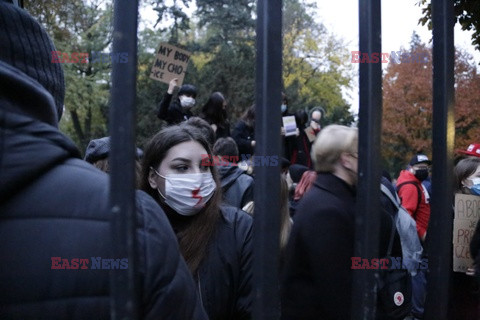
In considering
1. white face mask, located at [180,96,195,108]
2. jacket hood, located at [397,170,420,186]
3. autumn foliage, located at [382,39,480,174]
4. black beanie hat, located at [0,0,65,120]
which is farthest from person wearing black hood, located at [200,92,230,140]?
autumn foliage, located at [382,39,480,174]

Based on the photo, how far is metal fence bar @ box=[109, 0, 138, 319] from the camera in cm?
107

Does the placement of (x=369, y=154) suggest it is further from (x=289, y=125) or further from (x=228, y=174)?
(x=289, y=125)

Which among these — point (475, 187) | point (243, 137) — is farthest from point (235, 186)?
point (243, 137)

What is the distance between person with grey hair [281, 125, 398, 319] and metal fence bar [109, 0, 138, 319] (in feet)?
6.12

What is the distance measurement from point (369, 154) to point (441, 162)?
19 cm

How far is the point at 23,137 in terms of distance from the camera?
44.4 inches

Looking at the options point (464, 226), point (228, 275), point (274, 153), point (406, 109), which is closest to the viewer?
point (274, 153)

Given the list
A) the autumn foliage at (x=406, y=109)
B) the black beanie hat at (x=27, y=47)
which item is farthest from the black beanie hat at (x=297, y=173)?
the autumn foliage at (x=406, y=109)

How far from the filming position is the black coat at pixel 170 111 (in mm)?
6773

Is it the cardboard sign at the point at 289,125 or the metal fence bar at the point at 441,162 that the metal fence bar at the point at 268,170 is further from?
the cardboard sign at the point at 289,125

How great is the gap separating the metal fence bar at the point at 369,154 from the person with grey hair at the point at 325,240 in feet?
5.07

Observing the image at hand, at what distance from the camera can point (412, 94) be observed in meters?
30.9

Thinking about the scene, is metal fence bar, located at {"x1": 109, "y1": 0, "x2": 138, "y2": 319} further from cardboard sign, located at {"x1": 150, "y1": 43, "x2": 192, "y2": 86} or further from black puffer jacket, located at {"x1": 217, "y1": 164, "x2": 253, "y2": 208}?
cardboard sign, located at {"x1": 150, "y1": 43, "x2": 192, "y2": 86}

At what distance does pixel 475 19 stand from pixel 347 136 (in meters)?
1.38
